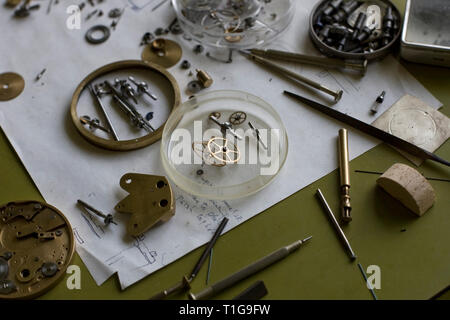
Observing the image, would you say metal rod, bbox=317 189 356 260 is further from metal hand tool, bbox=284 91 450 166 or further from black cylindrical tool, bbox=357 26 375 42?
black cylindrical tool, bbox=357 26 375 42

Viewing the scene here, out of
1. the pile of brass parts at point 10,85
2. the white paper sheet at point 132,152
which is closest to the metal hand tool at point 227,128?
the white paper sheet at point 132,152

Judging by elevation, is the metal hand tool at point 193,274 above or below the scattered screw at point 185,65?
below

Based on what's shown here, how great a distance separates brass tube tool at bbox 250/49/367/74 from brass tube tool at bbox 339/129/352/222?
24 centimetres

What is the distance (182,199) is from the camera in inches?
53.1

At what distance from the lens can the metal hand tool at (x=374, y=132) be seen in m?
1.33

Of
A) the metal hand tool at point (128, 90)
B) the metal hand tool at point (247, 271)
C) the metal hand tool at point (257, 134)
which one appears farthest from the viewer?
the metal hand tool at point (128, 90)

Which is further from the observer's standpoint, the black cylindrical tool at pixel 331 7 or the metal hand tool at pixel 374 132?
the black cylindrical tool at pixel 331 7

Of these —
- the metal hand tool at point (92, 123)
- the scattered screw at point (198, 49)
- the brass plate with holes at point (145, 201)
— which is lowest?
the brass plate with holes at point (145, 201)

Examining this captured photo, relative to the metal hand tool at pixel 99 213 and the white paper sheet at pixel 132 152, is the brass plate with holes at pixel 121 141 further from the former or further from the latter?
the metal hand tool at pixel 99 213

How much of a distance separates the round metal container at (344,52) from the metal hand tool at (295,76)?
0.12m

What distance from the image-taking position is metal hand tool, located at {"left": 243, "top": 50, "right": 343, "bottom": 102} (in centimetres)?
147

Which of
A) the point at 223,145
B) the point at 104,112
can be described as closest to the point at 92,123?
the point at 104,112

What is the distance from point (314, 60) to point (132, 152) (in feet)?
2.12
